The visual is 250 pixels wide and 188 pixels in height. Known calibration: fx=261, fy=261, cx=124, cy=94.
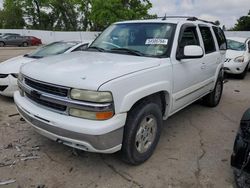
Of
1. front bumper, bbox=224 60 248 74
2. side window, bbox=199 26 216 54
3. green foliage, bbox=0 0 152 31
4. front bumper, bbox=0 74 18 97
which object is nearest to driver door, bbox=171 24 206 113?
side window, bbox=199 26 216 54

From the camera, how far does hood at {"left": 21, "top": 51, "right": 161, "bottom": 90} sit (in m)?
2.73

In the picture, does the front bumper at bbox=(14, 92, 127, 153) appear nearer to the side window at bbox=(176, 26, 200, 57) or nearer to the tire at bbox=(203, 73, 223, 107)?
the side window at bbox=(176, 26, 200, 57)

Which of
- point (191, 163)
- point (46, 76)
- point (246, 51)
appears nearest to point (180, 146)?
point (191, 163)

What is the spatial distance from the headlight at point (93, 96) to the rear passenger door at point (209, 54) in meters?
2.64

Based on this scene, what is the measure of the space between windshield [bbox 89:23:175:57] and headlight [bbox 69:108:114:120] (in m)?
1.28

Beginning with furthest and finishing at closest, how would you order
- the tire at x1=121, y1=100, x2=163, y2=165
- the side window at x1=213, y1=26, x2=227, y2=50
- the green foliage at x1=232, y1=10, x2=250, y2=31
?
the green foliage at x1=232, y1=10, x2=250, y2=31 → the side window at x1=213, y1=26, x2=227, y2=50 → the tire at x1=121, y1=100, x2=163, y2=165

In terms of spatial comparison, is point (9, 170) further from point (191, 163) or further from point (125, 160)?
point (191, 163)

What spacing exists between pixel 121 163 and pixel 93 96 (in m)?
1.23

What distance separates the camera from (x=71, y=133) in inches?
108

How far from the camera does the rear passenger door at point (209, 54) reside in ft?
15.8

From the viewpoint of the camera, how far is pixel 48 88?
9.70 ft

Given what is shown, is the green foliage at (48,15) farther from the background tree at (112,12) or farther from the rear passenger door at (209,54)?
the rear passenger door at (209,54)

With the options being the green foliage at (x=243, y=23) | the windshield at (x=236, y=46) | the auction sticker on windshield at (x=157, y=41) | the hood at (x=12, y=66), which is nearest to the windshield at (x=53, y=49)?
the hood at (x=12, y=66)

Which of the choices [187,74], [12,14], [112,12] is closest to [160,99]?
Answer: [187,74]
